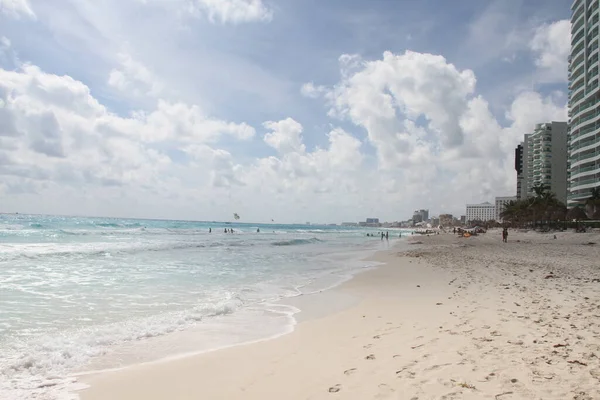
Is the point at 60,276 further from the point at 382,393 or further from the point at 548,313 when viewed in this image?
the point at 548,313

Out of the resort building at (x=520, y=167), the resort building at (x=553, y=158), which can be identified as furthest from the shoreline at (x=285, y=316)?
the resort building at (x=520, y=167)

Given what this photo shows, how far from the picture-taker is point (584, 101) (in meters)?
75.1

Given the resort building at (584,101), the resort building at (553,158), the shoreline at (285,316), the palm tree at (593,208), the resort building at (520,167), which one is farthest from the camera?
the resort building at (520,167)

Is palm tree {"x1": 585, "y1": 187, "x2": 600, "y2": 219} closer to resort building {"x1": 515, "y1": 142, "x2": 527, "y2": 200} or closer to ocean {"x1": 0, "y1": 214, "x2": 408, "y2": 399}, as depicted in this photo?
ocean {"x1": 0, "y1": 214, "x2": 408, "y2": 399}

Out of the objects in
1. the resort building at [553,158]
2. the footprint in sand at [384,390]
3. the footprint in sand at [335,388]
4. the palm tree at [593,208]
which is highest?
the resort building at [553,158]

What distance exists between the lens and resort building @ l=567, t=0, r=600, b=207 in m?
71.1

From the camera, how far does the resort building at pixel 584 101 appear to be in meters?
71.1

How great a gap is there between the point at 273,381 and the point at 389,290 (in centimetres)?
889

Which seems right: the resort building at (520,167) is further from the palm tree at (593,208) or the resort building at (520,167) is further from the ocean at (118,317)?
the ocean at (118,317)

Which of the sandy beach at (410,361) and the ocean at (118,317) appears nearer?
the sandy beach at (410,361)

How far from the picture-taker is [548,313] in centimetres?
751

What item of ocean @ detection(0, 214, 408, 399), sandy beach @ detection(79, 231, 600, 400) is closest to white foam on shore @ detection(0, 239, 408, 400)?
ocean @ detection(0, 214, 408, 399)

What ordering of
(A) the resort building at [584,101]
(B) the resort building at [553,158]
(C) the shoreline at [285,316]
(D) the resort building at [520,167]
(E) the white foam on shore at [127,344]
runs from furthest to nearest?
(D) the resort building at [520,167], (B) the resort building at [553,158], (A) the resort building at [584,101], (C) the shoreline at [285,316], (E) the white foam on shore at [127,344]

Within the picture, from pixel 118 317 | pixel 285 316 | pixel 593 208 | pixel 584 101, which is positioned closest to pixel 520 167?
pixel 584 101
